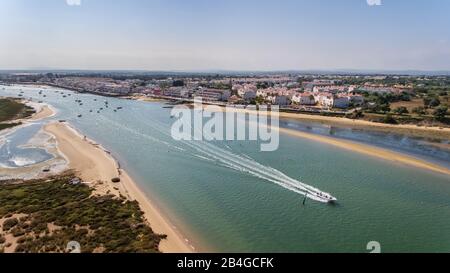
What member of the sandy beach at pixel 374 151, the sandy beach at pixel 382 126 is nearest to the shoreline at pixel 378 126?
the sandy beach at pixel 382 126

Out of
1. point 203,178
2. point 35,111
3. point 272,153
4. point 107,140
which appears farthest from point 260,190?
point 35,111

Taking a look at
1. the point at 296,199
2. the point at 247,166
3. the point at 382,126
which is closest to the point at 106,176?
the point at 247,166

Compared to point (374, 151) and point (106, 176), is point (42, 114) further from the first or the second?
point (374, 151)

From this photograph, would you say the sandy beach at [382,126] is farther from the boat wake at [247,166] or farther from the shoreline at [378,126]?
the boat wake at [247,166]

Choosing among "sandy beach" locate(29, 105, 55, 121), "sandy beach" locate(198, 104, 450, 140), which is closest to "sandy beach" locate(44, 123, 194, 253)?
"sandy beach" locate(29, 105, 55, 121)

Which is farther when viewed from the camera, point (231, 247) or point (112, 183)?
point (112, 183)

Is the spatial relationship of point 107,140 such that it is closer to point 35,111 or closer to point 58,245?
point 58,245
